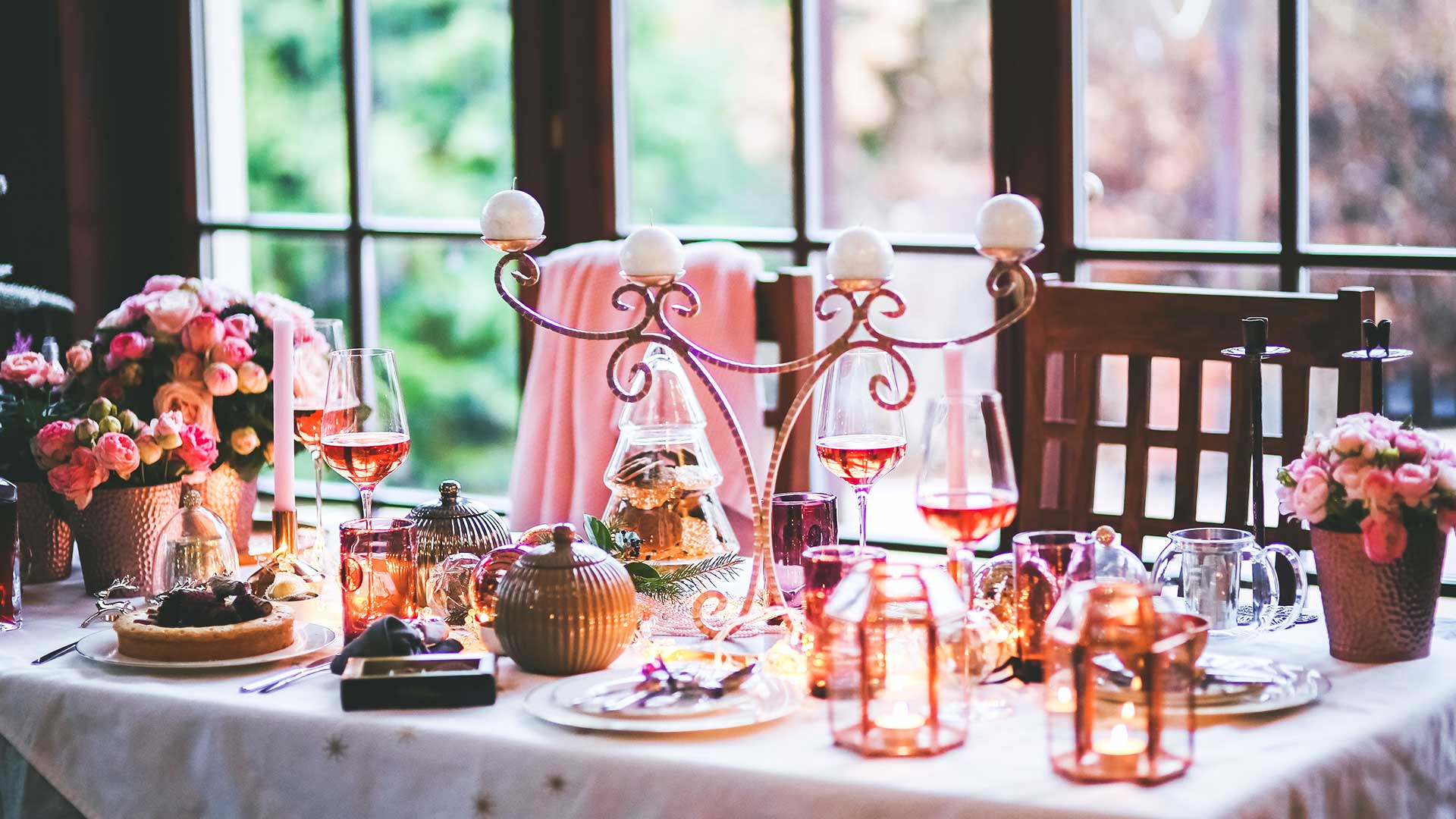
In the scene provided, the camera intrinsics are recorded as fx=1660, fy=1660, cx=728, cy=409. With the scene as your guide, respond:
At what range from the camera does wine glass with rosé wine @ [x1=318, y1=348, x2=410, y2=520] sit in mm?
1526

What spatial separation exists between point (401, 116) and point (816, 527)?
209 cm

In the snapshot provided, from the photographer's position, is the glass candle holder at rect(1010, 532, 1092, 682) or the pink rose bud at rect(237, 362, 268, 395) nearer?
the glass candle holder at rect(1010, 532, 1092, 682)

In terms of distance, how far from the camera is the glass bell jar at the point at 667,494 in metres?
1.53

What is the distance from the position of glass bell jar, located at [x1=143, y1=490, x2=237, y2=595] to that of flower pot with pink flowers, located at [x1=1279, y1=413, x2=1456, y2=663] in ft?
3.21

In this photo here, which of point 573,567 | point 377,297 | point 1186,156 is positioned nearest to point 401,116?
point 377,297

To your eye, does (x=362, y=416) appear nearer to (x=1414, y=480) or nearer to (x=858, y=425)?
(x=858, y=425)

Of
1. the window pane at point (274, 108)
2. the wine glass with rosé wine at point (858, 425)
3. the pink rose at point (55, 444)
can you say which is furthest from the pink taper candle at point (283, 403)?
the window pane at point (274, 108)

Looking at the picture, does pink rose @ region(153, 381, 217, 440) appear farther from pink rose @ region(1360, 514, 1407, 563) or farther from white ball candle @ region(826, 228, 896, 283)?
pink rose @ region(1360, 514, 1407, 563)

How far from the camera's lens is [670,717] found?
1.19m

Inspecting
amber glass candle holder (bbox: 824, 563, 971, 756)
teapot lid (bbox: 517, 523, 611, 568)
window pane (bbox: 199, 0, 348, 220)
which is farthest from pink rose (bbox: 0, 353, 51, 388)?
window pane (bbox: 199, 0, 348, 220)

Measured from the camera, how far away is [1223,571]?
141 cm

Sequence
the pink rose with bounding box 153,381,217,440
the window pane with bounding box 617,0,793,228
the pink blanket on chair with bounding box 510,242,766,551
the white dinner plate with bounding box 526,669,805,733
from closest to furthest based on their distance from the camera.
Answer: the white dinner plate with bounding box 526,669,805,733 < the pink rose with bounding box 153,381,217,440 < the pink blanket on chair with bounding box 510,242,766,551 < the window pane with bounding box 617,0,793,228

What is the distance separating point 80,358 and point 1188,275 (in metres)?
1.60

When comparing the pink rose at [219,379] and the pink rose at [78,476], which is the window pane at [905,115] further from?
the pink rose at [78,476]
